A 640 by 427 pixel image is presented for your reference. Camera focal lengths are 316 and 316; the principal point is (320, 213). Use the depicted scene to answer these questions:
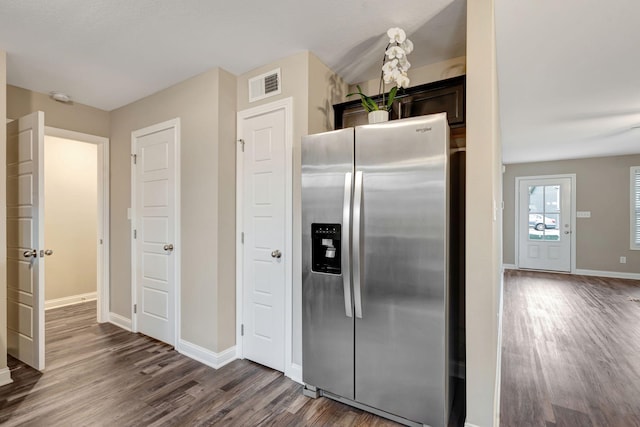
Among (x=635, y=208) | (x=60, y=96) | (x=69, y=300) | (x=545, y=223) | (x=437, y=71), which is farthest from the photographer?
(x=545, y=223)

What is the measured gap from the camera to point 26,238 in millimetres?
2615

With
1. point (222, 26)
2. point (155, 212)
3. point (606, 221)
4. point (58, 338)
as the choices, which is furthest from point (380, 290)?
point (606, 221)

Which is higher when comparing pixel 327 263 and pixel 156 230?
pixel 156 230

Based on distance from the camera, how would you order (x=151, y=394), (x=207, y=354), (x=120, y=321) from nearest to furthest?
(x=151, y=394) < (x=207, y=354) < (x=120, y=321)

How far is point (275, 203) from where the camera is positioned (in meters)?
2.54

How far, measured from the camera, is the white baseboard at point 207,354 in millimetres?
2624

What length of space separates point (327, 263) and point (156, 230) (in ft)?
6.58

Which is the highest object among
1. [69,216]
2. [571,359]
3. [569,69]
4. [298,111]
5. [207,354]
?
[569,69]

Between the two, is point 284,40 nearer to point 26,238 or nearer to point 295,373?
point 295,373

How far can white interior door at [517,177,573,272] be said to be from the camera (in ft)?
22.4

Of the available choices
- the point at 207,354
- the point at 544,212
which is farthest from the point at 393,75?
the point at 544,212

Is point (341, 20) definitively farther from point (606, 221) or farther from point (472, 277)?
point (606, 221)

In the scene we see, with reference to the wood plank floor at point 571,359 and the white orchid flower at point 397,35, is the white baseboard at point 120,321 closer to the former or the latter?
the wood plank floor at point 571,359

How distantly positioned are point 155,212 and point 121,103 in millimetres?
1342
